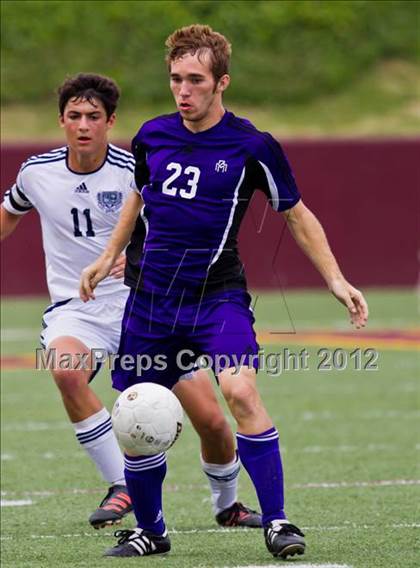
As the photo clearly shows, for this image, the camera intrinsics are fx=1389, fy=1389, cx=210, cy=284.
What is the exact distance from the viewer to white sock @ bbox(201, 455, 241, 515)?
6.34 meters

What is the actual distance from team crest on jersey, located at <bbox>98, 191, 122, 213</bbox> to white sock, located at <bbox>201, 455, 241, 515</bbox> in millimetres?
1342

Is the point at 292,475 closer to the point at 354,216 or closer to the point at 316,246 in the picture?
the point at 316,246

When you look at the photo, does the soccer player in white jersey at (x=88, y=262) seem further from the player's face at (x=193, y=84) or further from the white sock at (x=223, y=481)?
the player's face at (x=193, y=84)

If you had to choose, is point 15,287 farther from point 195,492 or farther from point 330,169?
point 195,492

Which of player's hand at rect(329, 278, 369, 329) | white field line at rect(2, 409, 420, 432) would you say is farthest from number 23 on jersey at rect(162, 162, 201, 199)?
white field line at rect(2, 409, 420, 432)

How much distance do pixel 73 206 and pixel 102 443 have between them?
1.18 meters

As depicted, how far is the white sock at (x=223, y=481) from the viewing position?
634cm

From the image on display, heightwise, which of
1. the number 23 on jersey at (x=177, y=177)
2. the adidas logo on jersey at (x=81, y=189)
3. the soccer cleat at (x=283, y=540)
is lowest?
the soccer cleat at (x=283, y=540)

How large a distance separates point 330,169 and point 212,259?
1443cm

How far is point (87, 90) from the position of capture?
6707 mm

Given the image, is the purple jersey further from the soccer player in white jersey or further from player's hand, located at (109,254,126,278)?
player's hand, located at (109,254,126,278)

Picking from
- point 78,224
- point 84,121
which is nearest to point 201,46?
point 84,121

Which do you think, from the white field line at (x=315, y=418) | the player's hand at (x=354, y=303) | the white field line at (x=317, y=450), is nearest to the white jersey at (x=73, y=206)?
the player's hand at (x=354, y=303)

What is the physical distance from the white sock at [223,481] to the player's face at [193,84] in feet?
5.69
